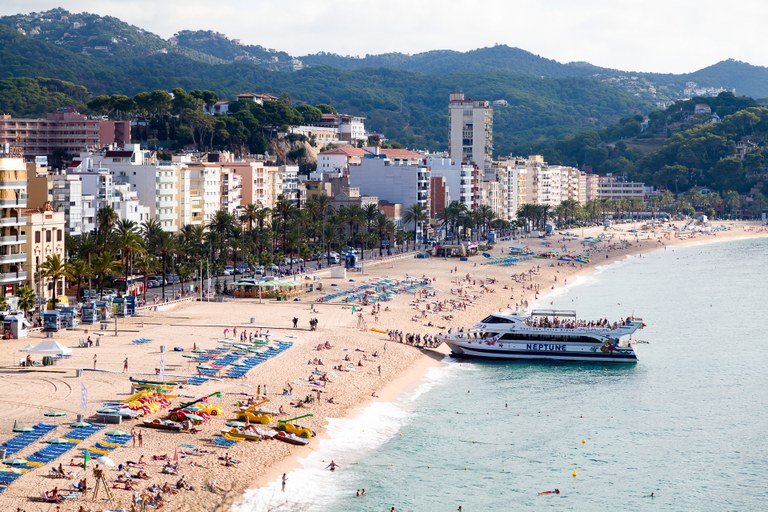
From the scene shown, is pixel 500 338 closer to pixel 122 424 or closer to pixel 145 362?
pixel 145 362

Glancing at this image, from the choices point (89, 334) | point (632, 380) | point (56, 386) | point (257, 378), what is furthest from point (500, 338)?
point (56, 386)

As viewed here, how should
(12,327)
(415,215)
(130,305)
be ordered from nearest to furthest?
(12,327) < (130,305) < (415,215)

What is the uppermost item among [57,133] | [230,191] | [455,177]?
[57,133]

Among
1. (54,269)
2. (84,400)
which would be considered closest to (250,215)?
(54,269)

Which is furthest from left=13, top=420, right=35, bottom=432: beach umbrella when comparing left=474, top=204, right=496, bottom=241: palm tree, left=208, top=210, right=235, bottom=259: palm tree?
left=474, top=204, right=496, bottom=241: palm tree

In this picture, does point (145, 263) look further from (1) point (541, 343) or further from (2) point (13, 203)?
(1) point (541, 343)

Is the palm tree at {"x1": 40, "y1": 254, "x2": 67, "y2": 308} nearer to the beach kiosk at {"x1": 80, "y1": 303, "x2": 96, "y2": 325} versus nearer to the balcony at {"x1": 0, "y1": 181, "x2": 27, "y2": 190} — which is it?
the beach kiosk at {"x1": 80, "y1": 303, "x2": 96, "y2": 325}

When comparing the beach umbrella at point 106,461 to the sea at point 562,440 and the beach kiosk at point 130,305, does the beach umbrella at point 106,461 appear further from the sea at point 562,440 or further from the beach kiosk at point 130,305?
the beach kiosk at point 130,305
